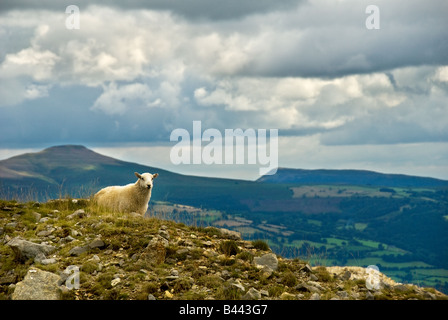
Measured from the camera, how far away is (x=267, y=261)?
18078mm

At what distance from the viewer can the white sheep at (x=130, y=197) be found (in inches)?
1112

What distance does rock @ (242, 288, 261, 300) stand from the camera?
47.7 ft

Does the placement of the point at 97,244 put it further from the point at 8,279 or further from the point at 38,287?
the point at 38,287

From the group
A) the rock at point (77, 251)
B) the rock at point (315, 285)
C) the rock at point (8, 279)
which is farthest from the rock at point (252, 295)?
the rock at point (8, 279)

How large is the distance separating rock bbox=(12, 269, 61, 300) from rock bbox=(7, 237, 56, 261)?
2.62 meters

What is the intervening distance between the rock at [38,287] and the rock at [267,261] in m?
7.13

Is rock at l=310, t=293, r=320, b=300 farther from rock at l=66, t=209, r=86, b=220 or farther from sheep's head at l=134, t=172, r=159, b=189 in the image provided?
sheep's head at l=134, t=172, r=159, b=189

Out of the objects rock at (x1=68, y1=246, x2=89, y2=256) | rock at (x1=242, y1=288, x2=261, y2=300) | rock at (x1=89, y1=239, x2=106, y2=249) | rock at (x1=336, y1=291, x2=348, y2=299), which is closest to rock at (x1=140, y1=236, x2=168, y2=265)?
rock at (x1=89, y1=239, x2=106, y2=249)

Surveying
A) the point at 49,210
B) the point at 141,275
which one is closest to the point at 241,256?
the point at 141,275

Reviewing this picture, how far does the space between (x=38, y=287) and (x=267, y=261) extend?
814cm

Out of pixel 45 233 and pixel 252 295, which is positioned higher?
pixel 45 233

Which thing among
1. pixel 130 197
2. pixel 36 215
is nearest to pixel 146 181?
pixel 130 197
